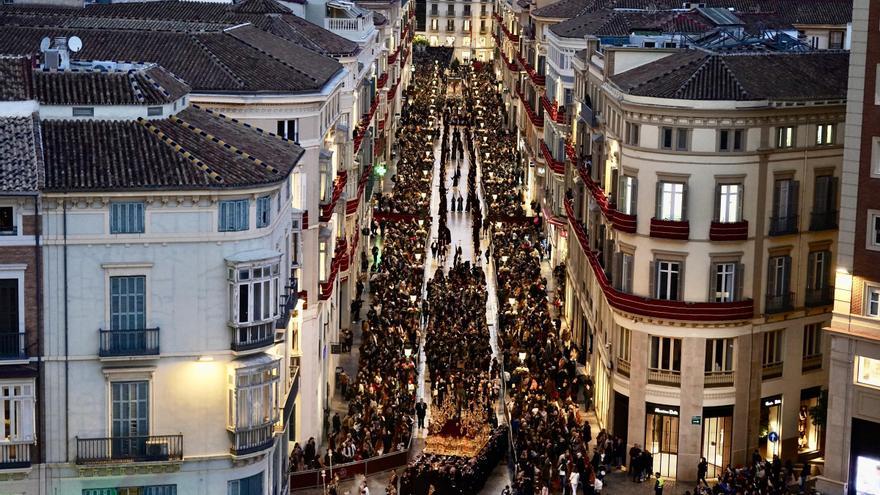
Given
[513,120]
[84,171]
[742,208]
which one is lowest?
[513,120]

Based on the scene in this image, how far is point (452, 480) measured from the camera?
6556cm

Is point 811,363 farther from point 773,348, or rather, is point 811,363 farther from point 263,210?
point 263,210

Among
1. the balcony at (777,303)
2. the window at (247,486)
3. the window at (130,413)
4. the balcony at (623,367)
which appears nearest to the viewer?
the window at (130,413)

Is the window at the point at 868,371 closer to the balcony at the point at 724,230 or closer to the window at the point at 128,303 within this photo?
the balcony at the point at 724,230

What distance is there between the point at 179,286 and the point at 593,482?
915 inches

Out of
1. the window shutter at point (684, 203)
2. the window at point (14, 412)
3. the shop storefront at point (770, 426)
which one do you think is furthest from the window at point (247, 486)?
the shop storefront at point (770, 426)

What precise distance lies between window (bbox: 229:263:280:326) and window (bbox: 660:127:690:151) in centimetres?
2416

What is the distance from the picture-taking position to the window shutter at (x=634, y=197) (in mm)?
73625

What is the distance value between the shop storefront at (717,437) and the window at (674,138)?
1113 cm

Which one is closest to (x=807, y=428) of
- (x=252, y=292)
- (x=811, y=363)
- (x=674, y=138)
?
(x=811, y=363)

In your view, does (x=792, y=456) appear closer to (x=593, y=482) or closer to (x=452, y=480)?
(x=593, y=482)

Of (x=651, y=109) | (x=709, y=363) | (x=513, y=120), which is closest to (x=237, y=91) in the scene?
(x=651, y=109)

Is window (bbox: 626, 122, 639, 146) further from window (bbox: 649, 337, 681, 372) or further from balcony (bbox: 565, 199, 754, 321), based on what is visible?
window (bbox: 649, 337, 681, 372)

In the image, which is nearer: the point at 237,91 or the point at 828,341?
the point at 237,91
